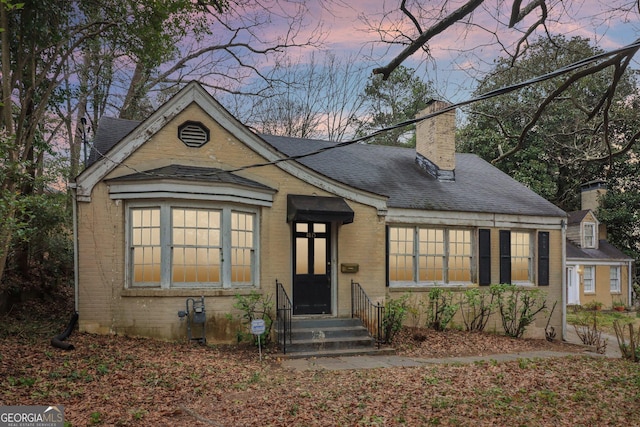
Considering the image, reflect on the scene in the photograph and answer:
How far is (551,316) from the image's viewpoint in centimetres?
1516

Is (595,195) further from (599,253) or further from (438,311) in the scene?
(438,311)

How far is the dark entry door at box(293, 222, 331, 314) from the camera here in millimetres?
11906

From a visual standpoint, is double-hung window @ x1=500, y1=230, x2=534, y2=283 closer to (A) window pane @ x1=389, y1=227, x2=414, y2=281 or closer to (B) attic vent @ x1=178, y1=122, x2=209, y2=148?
(A) window pane @ x1=389, y1=227, x2=414, y2=281

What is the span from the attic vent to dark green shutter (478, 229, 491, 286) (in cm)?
847

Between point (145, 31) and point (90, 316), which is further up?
point (145, 31)

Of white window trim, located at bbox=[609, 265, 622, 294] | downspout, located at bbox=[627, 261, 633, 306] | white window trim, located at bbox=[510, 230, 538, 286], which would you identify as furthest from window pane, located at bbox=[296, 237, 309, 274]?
downspout, located at bbox=[627, 261, 633, 306]

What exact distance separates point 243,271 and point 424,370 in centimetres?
451

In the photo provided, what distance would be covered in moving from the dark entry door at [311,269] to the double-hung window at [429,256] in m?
2.28

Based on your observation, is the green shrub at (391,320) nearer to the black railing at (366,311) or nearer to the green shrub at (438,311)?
the black railing at (366,311)

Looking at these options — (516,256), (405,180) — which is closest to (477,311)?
(516,256)

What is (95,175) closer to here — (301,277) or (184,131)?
(184,131)

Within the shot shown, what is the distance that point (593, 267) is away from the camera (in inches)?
989

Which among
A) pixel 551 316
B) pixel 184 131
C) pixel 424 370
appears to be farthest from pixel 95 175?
pixel 551 316

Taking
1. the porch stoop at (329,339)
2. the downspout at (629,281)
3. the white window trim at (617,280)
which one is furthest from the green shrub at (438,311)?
the downspout at (629,281)
